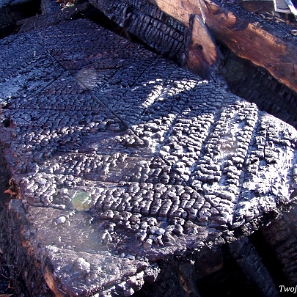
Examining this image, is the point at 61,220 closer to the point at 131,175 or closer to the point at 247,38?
the point at 131,175

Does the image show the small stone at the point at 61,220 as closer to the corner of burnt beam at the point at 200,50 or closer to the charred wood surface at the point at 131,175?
A: the charred wood surface at the point at 131,175

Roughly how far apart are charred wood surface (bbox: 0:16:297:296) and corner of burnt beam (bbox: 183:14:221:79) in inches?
6.2

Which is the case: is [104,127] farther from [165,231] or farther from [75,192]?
[165,231]

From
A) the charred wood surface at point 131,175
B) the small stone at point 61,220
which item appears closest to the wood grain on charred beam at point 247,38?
the charred wood surface at point 131,175

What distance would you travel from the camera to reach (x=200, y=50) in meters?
2.84

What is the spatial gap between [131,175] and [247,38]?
134cm

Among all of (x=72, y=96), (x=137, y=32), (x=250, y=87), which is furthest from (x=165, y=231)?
(x=137, y=32)

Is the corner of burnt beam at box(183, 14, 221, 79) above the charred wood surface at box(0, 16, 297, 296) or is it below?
above

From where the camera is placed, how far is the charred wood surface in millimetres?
1639

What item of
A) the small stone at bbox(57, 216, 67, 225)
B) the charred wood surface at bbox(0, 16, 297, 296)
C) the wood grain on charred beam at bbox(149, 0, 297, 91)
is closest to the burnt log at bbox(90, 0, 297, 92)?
the wood grain on charred beam at bbox(149, 0, 297, 91)

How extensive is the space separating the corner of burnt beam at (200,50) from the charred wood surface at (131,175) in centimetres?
16

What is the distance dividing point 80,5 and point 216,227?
3199 millimetres

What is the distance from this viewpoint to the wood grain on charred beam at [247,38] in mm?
2451

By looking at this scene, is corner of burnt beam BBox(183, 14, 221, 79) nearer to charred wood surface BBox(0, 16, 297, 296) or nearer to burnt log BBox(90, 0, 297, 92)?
burnt log BBox(90, 0, 297, 92)
